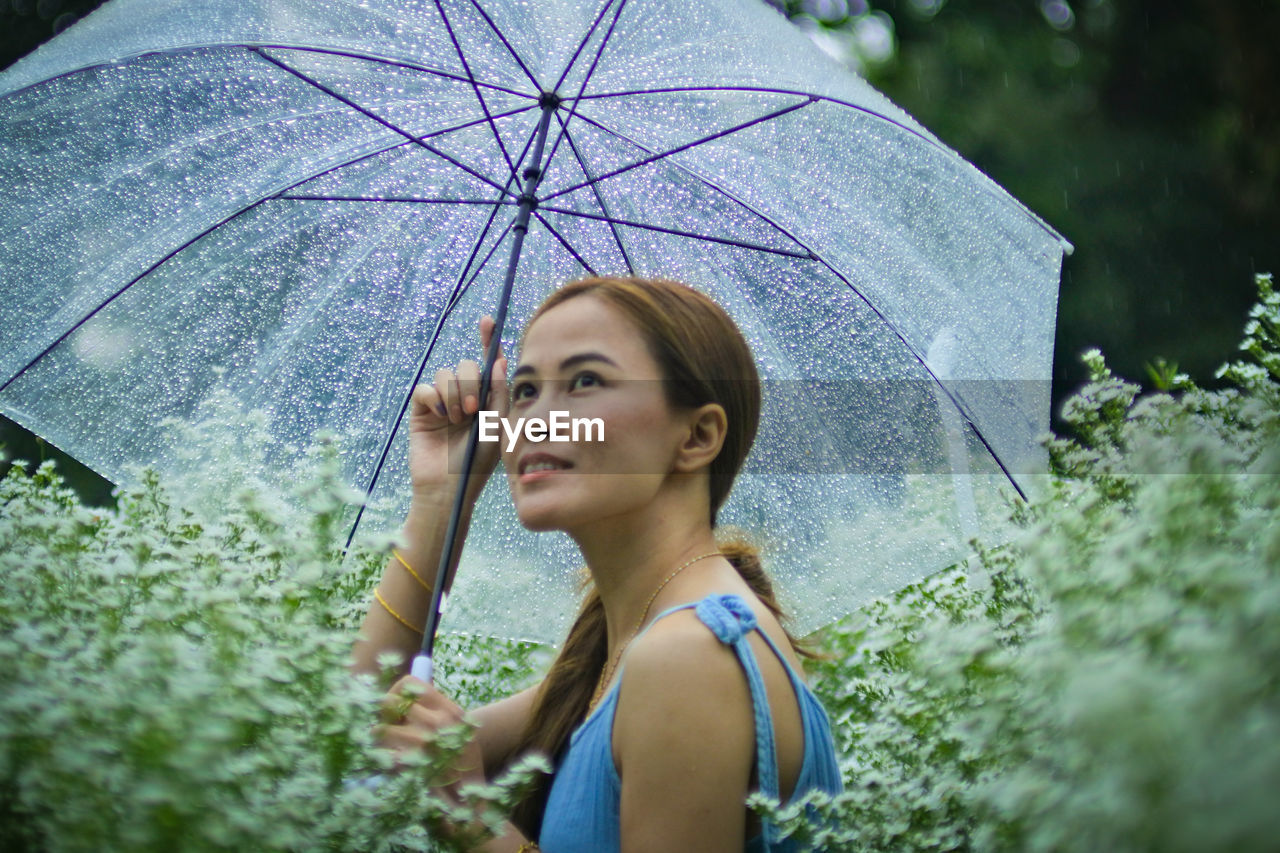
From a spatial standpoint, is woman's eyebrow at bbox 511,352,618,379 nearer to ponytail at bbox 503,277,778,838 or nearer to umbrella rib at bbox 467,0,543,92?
ponytail at bbox 503,277,778,838

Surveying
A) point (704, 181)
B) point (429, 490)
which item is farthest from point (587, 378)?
point (704, 181)

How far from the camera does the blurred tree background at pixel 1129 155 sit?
1166 cm

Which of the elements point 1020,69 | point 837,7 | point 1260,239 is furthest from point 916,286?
point 837,7

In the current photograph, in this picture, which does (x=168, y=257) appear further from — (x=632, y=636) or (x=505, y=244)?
(x=632, y=636)

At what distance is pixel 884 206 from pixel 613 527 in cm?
93

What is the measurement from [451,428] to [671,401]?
0.59 m

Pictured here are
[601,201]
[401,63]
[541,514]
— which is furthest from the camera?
[601,201]

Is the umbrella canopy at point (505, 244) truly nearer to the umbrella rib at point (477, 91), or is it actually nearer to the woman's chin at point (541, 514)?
the umbrella rib at point (477, 91)

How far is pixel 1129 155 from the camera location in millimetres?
12781

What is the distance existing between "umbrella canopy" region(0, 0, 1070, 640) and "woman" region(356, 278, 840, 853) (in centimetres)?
26

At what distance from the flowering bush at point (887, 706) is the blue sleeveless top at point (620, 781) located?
12 centimetres

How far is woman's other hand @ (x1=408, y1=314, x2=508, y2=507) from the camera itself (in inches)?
83.2

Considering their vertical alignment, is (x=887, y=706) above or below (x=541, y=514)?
below

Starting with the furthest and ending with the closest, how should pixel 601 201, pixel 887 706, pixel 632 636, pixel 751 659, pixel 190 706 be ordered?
pixel 601 201 → pixel 632 636 → pixel 751 659 → pixel 887 706 → pixel 190 706
